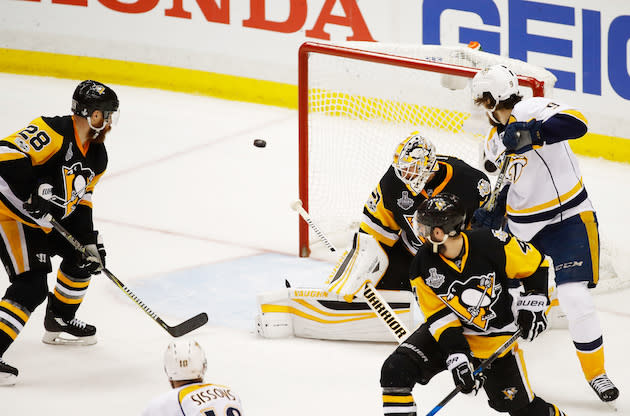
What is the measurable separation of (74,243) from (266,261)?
4.79 ft

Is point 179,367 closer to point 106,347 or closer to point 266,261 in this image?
point 106,347

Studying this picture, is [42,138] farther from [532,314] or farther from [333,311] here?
[532,314]

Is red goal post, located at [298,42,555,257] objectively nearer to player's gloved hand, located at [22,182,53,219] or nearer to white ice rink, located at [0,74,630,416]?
white ice rink, located at [0,74,630,416]

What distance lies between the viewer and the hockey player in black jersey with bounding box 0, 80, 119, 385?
13.6 feet

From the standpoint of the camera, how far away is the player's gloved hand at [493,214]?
4.21 metres

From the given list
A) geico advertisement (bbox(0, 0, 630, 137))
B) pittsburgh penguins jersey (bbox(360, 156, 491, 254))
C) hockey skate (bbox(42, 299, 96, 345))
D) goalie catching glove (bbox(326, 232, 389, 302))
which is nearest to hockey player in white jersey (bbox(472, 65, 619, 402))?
pittsburgh penguins jersey (bbox(360, 156, 491, 254))

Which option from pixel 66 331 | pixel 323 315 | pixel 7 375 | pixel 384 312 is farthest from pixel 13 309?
pixel 384 312

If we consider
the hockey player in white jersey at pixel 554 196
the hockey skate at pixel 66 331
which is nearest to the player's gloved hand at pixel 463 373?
the hockey player in white jersey at pixel 554 196

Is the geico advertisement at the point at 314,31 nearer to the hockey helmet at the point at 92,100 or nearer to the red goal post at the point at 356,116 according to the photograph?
the red goal post at the point at 356,116

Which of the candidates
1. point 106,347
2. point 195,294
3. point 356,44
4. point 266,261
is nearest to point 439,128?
point 356,44

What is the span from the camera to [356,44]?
5582 millimetres

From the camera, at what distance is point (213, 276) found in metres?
5.44

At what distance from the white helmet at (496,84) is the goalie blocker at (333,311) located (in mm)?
790

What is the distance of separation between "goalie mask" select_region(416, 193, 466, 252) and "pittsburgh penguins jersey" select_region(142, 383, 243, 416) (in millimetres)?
727
